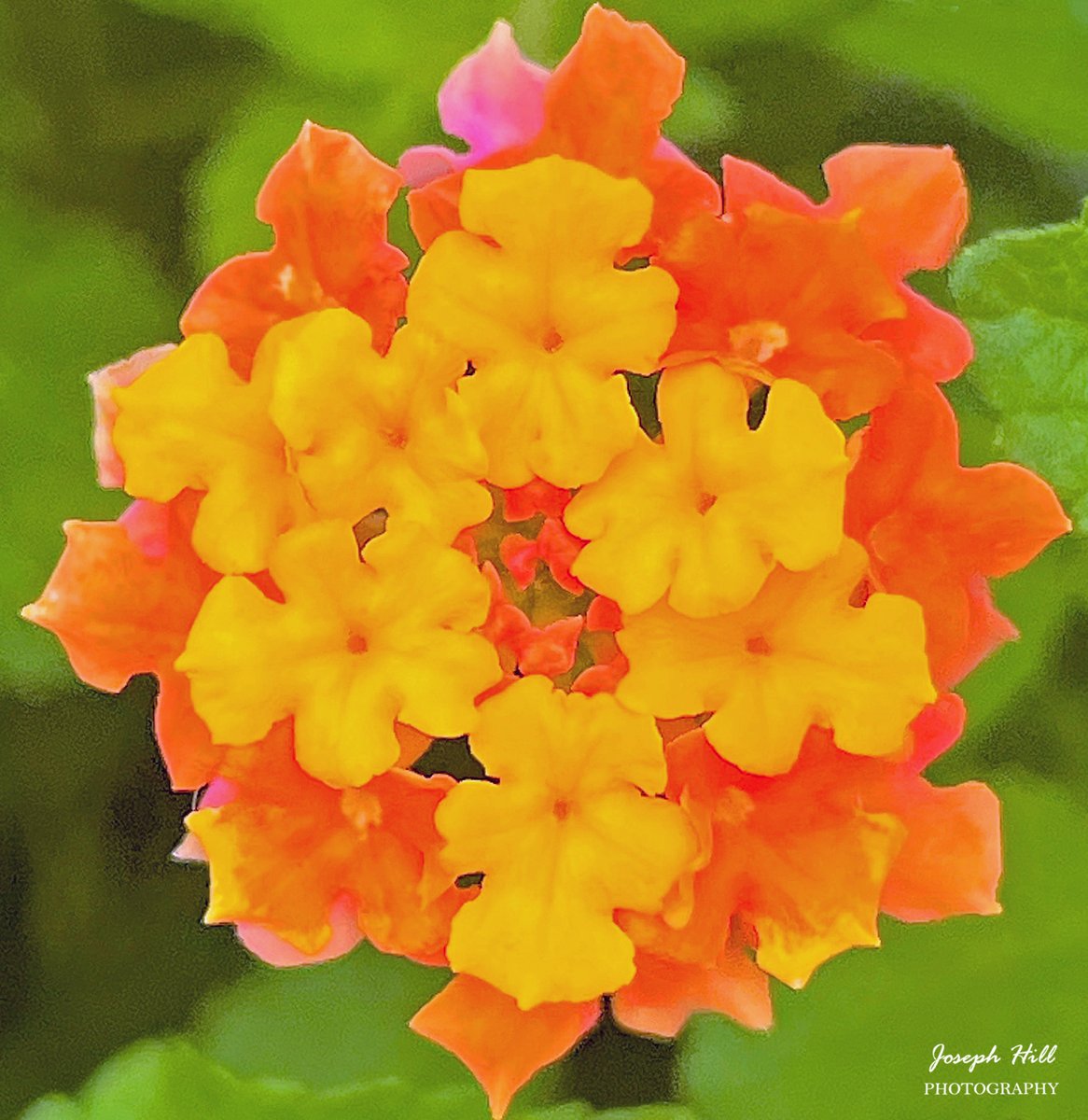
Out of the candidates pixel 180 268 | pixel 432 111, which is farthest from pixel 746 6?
pixel 180 268

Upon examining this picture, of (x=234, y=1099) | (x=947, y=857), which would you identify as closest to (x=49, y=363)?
(x=234, y=1099)

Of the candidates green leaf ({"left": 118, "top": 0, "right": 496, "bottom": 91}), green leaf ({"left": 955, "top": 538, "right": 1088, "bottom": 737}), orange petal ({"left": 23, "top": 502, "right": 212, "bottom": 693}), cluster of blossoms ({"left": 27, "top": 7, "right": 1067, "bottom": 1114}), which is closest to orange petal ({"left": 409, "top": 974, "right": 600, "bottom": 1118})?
cluster of blossoms ({"left": 27, "top": 7, "right": 1067, "bottom": 1114})

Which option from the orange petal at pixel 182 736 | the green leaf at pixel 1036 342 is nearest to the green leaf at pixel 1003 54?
the green leaf at pixel 1036 342

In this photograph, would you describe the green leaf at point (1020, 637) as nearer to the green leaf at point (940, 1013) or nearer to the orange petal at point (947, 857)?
the green leaf at point (940, 1013)

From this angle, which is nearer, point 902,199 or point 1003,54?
point 902,199

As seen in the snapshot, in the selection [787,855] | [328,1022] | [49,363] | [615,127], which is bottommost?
[328,1022]

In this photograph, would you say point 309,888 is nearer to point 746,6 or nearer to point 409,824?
point 409,824

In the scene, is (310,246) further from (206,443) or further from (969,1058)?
(969,1058)
